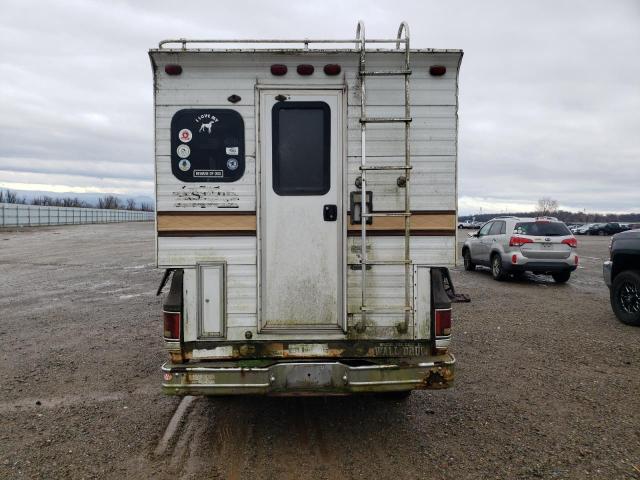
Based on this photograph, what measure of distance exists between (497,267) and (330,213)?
1074cm

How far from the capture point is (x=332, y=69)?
3.92 m

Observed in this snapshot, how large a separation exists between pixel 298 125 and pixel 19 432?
356 cm

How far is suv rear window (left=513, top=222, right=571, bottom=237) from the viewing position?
12570 millimetres

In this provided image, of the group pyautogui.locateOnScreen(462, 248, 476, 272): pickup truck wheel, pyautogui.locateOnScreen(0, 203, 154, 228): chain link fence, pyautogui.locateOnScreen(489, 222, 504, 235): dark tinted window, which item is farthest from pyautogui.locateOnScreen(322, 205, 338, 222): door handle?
pyautogui.locateOnScreen(0, 203, 154, 228): chain link fence

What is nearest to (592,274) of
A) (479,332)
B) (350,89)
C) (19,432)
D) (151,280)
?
(479,332)

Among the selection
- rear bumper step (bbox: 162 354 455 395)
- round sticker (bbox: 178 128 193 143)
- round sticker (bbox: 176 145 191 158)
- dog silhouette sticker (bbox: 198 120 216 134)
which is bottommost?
rear bumper step (bbox: 162 354 455 395)

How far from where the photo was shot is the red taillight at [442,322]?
3912mm

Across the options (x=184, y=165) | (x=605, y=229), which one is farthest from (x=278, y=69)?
(x=605, y=229)

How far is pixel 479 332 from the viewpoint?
773cm

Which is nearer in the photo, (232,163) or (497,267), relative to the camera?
(232,163)

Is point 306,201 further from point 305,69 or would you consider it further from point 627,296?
point 627,296

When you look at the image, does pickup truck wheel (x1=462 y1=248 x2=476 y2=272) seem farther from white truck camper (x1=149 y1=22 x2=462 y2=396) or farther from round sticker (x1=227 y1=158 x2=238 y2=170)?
round sticker (x1=227 y1=158 x2=238 y2=170)

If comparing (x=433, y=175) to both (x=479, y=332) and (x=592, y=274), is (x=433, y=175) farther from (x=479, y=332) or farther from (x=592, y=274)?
(x=592, y=274)

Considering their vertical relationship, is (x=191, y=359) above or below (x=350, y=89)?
below
